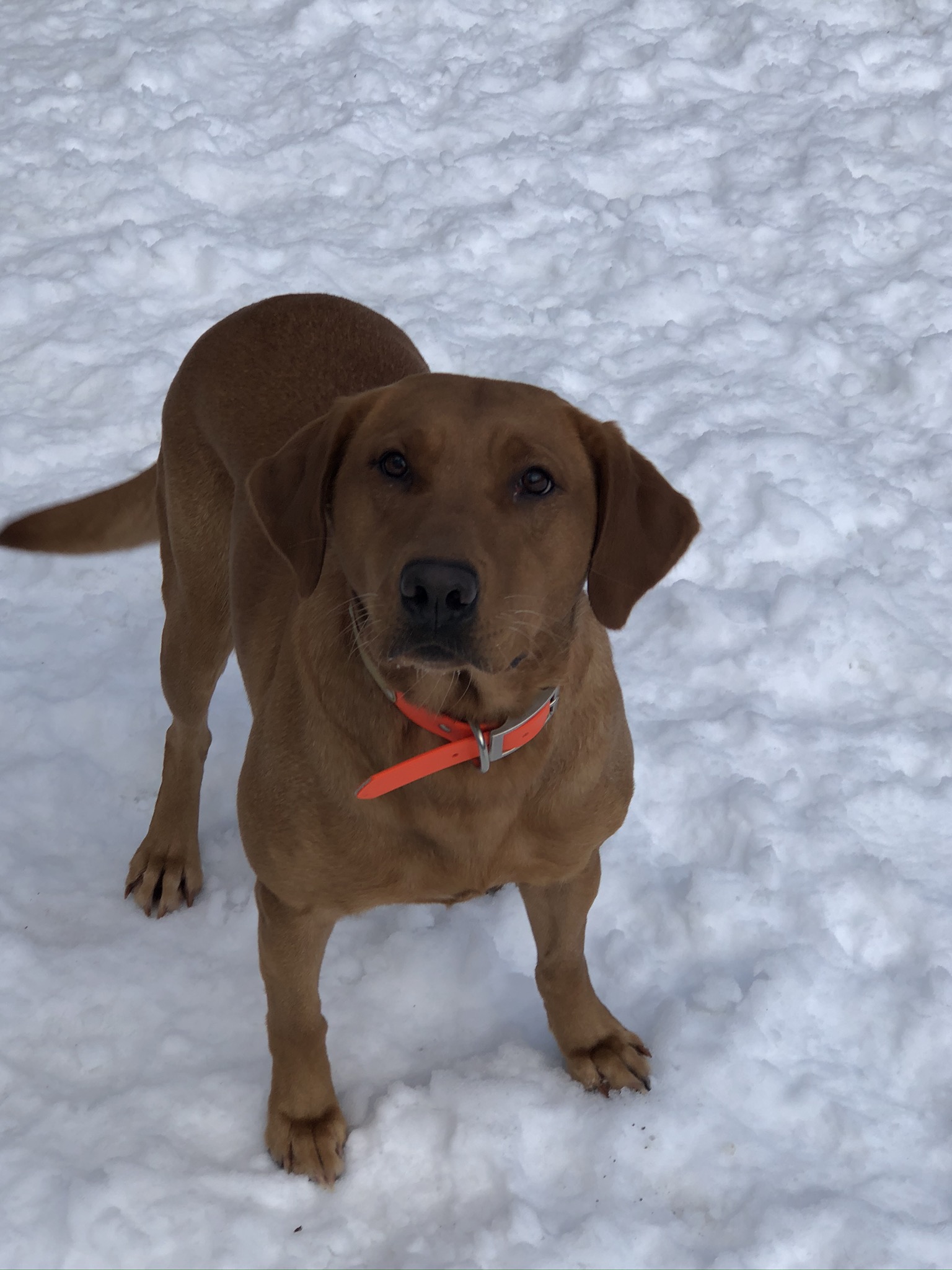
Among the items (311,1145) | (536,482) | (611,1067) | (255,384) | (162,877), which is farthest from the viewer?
(162,877)

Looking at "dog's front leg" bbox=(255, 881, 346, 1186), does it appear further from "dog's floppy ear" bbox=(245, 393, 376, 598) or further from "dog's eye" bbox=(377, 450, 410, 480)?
"dog's eye" bbox=(377, 450, 410, 480)

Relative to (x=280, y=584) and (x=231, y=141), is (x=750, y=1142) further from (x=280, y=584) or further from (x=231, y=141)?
(x=231, y=141)

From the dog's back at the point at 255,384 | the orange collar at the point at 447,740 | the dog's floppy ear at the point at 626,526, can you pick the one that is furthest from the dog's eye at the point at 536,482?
the dog's back at the point at 255,384

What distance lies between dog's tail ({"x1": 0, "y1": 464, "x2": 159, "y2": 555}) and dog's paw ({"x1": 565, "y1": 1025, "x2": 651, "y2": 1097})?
77.6 inches

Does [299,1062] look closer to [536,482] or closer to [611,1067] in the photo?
[611,1067]

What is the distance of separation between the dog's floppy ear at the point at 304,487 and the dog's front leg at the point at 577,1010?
40.1 inches

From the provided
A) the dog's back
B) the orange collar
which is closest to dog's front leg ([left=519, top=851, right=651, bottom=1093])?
the orange collar

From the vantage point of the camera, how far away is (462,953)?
334 centimetres

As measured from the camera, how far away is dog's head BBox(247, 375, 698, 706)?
2.20 metres

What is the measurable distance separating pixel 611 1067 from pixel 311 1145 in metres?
0.74

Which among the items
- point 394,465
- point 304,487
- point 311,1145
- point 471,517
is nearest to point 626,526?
point 471,517

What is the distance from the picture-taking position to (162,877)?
3480mm

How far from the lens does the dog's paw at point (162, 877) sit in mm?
3465

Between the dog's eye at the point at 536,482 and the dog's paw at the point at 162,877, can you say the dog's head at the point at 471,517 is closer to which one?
the dog's eye at the point at 536,482
